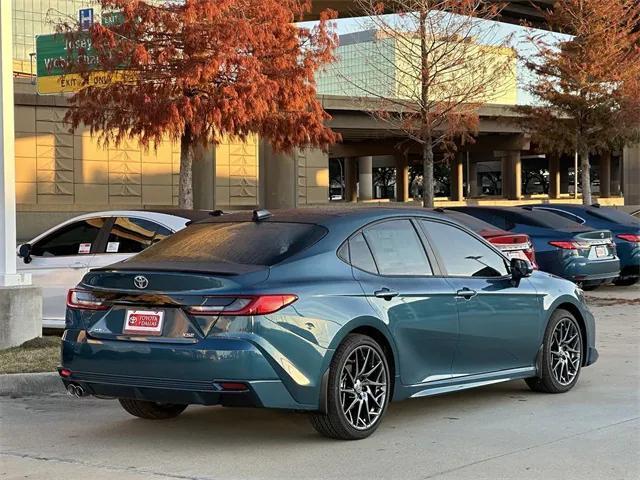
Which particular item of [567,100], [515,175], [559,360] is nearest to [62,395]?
[559,360]

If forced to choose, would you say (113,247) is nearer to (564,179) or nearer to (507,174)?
(507,174)

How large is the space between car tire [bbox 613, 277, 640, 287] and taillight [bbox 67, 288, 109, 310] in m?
14.0

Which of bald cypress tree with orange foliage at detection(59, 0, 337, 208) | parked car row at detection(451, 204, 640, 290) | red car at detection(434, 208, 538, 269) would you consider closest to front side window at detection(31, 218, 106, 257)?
red car at detection(434, 208, 538, 269)

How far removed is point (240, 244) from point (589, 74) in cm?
2186

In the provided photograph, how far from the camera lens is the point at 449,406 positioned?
7.97m

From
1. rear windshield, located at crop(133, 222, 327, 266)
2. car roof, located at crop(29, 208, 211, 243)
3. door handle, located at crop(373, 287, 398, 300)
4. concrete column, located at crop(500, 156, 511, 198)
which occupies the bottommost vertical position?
door handle, located at crop(373, 287, 398, 300)

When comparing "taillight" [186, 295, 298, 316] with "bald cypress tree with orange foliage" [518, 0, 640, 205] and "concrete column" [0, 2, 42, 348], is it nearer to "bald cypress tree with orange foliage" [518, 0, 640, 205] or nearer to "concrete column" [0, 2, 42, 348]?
"concrete column" [0, 2, 42, 348]

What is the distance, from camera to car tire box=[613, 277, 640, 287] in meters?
18.7

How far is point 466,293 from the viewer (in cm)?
747

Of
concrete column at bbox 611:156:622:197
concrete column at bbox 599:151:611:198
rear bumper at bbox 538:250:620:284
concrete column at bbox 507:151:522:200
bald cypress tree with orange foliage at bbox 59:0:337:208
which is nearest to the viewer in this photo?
rear bumper at bbox 538:250:620:284

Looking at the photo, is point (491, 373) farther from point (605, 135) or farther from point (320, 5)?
point (320, 5)

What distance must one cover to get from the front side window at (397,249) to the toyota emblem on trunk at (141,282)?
160cm

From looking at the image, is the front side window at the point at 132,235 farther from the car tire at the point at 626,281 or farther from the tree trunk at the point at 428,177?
the tree trunk at the point at 428,177

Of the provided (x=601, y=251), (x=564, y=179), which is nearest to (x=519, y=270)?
(x=601, y=251)
